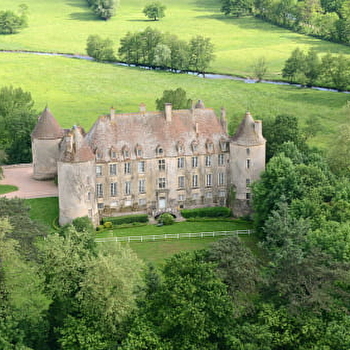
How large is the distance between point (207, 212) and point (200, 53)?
106 m

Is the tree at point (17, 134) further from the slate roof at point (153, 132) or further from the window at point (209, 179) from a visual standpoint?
the window at point (209, 179)

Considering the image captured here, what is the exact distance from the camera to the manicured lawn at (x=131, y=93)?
153625 mm

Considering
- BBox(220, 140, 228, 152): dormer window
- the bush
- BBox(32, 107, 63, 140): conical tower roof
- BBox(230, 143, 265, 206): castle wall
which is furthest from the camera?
BBox(32, 107, 63, 140): conical tower roof

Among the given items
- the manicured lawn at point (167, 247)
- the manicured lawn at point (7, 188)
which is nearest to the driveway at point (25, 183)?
the manicured lawn at point (7, 188)

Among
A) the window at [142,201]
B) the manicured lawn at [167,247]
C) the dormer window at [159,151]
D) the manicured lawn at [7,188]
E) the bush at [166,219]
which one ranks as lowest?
the manicured lawn at [167,247]

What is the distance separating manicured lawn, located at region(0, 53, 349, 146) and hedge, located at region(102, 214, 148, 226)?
55.8 metres

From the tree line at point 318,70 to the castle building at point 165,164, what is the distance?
83766 millimetres

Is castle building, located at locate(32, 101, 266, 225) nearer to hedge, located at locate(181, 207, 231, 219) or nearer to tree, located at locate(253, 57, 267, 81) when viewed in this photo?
hedge, located at locate(181, 207, 231, 219)

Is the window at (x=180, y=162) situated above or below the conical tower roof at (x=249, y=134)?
below

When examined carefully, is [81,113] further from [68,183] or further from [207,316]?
[207,316]

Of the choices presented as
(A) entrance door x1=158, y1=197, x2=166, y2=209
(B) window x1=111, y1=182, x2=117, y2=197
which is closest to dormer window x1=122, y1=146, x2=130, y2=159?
(B) window x1=111, y1=182, x2=117, y2=197

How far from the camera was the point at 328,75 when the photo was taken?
17300 centimetres

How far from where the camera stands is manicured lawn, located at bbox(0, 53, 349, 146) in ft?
504

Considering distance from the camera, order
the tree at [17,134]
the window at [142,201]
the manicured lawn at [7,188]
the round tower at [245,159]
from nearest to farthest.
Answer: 1. the round tower at [245,159]
2. the window at [142,201]
3. the manicured lawn at [7,188]
4. the tree at [17,134]
